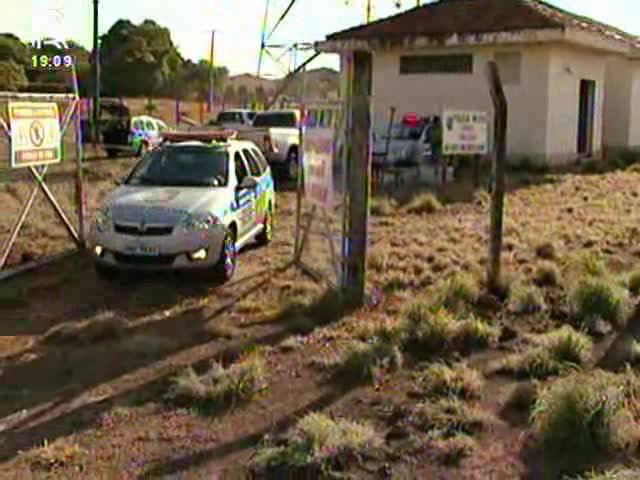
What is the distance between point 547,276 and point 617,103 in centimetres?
2258

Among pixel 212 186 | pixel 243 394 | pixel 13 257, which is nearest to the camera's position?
pixel 243 394

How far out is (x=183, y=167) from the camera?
398 inches

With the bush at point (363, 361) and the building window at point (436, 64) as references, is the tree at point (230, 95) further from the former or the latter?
the bush at point (363, 361)

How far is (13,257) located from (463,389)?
7155 mm

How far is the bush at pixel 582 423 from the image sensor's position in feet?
15.9

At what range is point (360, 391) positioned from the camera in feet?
19.6

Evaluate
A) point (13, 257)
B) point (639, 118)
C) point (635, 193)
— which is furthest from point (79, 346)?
point (639, 118)

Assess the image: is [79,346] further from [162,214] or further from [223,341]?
[162,214]

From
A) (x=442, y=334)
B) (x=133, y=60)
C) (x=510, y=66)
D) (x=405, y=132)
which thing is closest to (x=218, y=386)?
(x=442, y=334)

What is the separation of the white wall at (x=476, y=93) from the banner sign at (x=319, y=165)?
13615mm

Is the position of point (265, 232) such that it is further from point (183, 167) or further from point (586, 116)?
point (586, 116)

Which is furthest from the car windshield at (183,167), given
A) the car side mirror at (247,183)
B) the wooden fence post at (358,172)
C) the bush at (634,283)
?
the bush at (634,283)

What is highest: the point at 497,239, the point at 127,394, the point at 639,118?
the point at 639,118

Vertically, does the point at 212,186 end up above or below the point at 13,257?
above
